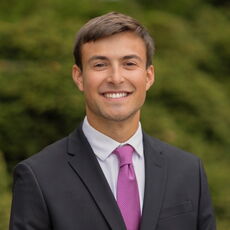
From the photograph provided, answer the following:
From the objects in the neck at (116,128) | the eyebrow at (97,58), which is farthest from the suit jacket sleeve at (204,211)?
the eyebrow at (97,58)

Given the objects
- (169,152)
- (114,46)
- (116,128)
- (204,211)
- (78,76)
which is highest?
(114,46)

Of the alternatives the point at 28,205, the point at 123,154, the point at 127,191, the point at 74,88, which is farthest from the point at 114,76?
the point at 74,88

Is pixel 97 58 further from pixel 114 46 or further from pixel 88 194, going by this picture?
pixel 88 194

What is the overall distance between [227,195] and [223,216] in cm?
24

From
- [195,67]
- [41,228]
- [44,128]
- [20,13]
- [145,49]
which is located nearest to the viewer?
[41,228]

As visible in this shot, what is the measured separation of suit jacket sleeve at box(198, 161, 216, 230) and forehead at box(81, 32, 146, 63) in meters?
0.70

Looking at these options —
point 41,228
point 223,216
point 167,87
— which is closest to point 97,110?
point 41,228

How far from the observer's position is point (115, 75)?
260cm

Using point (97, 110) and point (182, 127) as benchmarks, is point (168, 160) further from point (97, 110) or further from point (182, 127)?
point (182, 127)

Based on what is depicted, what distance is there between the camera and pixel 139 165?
9.19 ft

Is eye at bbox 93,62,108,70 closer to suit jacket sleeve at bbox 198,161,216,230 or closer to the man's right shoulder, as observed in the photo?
the man's right shoulder

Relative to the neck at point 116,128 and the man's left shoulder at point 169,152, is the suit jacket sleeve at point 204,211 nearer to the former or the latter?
the man's left shoulder at point 169,152

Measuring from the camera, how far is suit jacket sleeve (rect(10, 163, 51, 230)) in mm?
2523

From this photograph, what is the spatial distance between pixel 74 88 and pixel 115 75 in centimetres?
331
